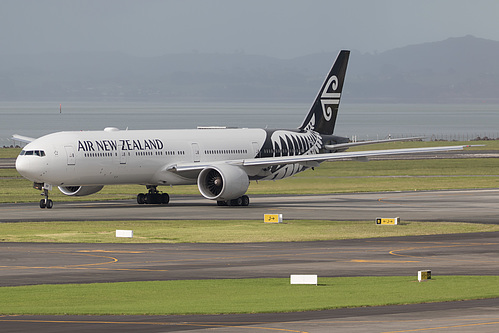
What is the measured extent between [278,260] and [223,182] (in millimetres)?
27670

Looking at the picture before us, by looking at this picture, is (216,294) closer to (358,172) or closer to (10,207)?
(10,207)

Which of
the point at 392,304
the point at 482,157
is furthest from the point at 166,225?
the point at 482,157

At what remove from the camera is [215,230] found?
50.9 meters

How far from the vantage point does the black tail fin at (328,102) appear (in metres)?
80.5

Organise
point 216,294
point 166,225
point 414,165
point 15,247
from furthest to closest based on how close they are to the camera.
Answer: point 414,165
point 166,225
point 15,247
point 216,294

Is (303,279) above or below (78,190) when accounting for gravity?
below

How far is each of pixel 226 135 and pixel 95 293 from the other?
44286mm

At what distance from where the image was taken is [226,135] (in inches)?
2886

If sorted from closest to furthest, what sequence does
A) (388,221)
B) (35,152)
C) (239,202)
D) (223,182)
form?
(388,221)
(35,152)
(223,182)
(239,202)

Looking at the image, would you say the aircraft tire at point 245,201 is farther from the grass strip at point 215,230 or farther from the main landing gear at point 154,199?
the grass strip at point 215,230

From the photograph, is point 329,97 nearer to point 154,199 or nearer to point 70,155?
point 154,199

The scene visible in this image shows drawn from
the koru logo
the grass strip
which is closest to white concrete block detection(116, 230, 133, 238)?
the grass strip

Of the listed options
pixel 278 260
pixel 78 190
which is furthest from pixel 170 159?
pixel 278 260

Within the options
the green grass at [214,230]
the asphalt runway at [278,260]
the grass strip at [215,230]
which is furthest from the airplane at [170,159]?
the green grass at [214,230]
